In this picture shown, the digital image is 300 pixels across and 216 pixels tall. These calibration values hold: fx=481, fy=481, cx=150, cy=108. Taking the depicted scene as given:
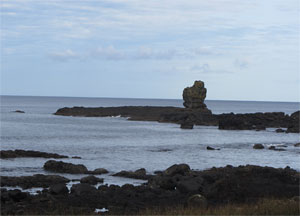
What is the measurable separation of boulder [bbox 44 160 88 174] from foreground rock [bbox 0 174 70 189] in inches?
177

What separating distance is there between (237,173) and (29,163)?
16973mm

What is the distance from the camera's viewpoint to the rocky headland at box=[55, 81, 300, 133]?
306 feet

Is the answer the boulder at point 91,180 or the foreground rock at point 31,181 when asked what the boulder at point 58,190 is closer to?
the foreground rock at point 31,181

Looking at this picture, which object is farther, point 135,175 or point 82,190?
point 135,175

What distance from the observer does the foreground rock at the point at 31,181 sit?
27609 mm

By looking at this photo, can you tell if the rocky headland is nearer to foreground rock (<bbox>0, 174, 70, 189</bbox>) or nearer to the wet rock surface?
the wet rock surface

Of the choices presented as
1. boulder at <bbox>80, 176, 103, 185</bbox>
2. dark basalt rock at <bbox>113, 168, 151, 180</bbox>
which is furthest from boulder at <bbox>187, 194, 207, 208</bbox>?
dark basalt rock at <bbox>113, 168, 151, 180</bbox>

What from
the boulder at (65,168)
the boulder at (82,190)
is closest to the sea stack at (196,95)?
the boulder at (65,168)

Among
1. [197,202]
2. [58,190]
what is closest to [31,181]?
[58,190]

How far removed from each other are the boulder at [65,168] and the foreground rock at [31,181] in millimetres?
4508

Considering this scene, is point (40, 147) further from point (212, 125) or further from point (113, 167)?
point (212, 125)

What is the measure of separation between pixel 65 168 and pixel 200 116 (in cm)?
7348

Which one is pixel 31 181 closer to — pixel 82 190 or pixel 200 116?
pixel 82 190

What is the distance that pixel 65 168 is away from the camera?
3522 cm
